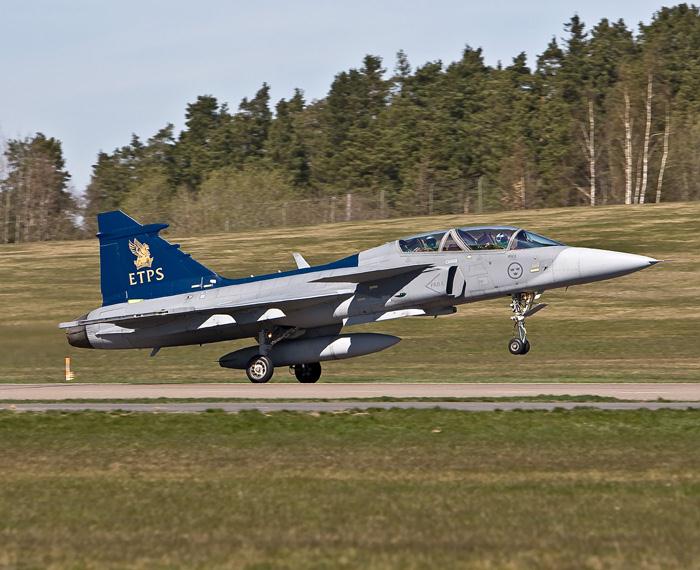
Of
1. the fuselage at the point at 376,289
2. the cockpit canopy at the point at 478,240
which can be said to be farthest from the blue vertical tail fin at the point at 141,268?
the cockpit canopy at the point at 478,240

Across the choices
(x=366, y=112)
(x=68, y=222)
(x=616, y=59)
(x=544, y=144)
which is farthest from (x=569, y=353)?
(x=366, y=112)

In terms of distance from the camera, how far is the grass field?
27.8m

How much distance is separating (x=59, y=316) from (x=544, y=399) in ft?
93.3

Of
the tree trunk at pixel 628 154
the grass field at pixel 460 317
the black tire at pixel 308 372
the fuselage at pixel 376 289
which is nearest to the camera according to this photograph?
the fuselage at pixel 376 289

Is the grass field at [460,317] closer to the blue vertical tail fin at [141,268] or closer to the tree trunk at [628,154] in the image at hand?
the blue vertical tail fin at [141,268]

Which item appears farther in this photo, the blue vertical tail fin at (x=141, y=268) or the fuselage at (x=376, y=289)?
the blue vertical tail fin at (x=141, y=268)

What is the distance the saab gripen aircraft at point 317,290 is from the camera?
73.0ft

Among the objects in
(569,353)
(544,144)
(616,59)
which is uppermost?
(616,59)

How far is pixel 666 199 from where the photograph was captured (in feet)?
218

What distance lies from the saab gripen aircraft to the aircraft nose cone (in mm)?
19

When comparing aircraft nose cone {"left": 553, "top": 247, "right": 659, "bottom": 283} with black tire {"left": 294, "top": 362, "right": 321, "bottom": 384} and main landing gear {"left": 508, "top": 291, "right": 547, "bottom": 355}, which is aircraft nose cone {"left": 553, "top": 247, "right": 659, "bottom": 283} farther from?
A: black tire {"left": 294, "top": 362, "right": 321, "bottom": 384}

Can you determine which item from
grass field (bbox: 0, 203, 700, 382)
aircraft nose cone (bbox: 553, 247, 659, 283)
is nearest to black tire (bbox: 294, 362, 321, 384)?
grass field (bbox: 0, 203, 700, 382)

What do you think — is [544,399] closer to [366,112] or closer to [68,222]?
[68,222]

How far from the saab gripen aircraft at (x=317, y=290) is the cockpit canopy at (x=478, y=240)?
2 cm
